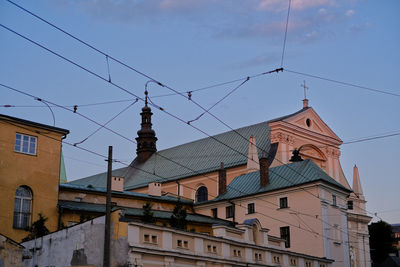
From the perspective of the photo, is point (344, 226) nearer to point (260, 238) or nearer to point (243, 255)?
point (260, 238)

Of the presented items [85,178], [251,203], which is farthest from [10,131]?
[85,178]

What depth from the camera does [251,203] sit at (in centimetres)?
4172

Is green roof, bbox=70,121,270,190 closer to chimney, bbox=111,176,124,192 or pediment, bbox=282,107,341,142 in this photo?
pediment, bbox=282,107,341,142

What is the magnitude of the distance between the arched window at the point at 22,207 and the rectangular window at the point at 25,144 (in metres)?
1.92

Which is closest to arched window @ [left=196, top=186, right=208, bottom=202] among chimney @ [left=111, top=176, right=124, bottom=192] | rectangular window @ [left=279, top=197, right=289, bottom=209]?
chimney @ [left=111, top=176, right=124, bottom=192]

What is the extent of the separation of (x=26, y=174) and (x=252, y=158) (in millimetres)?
21652

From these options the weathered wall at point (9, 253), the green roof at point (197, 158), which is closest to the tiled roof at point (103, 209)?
the weathered wall at point (9, 253)

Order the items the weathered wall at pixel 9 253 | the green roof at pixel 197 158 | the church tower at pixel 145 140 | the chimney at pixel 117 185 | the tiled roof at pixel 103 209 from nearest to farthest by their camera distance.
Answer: the weathered wall at pixel 9 253
the tiled roof at pixel 103 209
the chimney at pixel 117 185
the green roof at pixel 197 158
the church tower at pixel 145 140

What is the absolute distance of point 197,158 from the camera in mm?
59281

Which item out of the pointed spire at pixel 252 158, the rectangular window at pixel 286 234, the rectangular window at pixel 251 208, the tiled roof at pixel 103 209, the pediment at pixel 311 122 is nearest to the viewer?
the tiled roof at pixel 103 209

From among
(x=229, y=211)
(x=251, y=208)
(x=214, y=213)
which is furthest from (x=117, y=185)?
(x=251, y=208)

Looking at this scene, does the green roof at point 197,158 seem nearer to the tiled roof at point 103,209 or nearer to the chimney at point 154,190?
the chimney at point 154,190

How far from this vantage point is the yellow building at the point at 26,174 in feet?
101

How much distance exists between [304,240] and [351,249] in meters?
13.1
